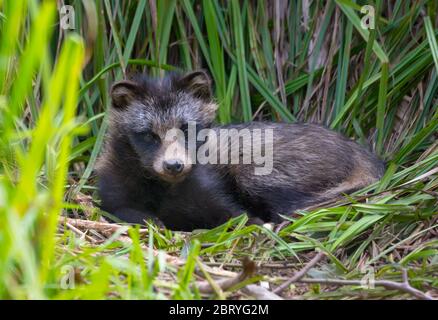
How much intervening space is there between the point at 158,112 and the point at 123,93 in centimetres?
A: 32

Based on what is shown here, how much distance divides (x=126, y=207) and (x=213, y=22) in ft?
5.80

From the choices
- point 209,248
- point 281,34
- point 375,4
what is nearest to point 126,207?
point 209,248

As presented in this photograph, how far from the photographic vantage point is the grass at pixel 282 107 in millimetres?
4711

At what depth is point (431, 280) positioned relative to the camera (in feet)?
14.0

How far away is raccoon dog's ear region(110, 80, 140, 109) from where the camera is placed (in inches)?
240

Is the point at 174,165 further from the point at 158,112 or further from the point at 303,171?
the point at 303,171

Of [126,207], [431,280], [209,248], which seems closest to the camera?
[431,280]

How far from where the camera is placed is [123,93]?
6168mm

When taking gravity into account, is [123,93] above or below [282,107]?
above
